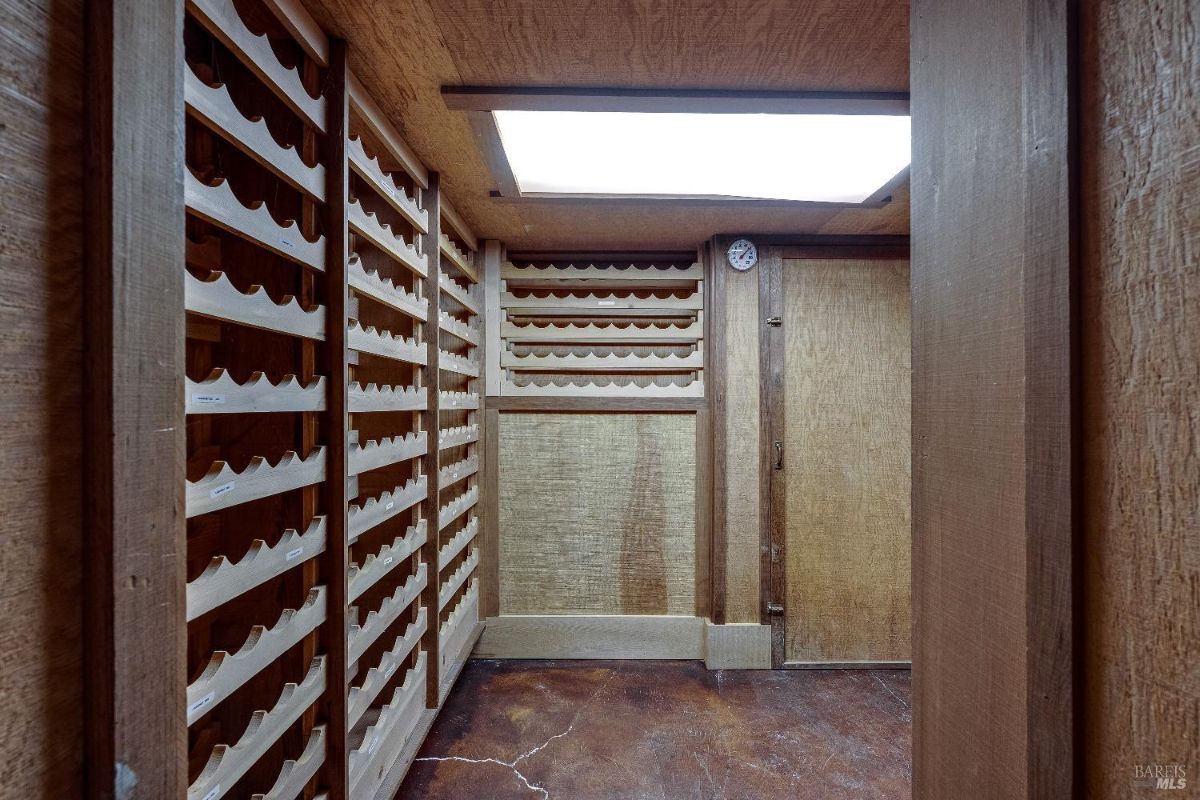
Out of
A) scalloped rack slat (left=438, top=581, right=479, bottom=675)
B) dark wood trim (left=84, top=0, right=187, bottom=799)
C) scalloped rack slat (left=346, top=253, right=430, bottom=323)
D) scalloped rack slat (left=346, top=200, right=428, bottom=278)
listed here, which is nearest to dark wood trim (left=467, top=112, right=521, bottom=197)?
scalloped rack slat (left=346, top=200, right=428, bottom=278)

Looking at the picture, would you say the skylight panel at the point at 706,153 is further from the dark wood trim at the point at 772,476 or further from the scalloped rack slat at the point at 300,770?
the scalloped rack slat at the point at 300,770

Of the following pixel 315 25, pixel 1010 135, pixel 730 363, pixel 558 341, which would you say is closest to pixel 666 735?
pixel 730 363

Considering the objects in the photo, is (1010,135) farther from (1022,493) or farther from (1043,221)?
(1022,493)

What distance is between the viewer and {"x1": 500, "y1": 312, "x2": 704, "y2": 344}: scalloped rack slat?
2877 mm

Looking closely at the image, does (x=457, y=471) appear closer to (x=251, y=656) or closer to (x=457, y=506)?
(x=457, y=506)

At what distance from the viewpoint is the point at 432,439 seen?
6.60ft

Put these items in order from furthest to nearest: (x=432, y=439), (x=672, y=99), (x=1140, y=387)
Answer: (x=432, y=439) → (x=672, y=99) → (x=1140, y=387)

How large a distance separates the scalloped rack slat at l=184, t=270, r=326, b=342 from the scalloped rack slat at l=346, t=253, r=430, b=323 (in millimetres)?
168

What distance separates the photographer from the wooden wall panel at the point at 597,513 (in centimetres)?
284

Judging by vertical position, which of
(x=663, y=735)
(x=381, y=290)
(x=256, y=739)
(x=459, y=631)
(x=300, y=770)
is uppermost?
(x=381, y=290)

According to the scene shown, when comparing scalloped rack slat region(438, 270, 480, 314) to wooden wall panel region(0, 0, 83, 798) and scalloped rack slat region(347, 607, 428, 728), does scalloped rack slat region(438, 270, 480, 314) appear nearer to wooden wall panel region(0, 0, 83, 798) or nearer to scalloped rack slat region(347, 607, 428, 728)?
scalloped rack slat region(347, 607, 428, 728)

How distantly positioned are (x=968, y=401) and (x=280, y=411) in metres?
1.15

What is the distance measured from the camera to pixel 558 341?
292 cm

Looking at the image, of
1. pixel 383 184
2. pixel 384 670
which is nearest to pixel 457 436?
pixel 384 670
